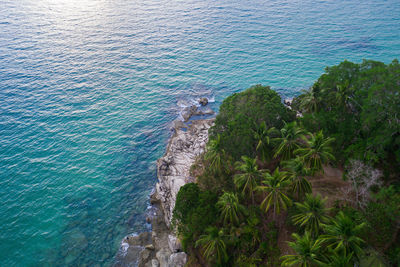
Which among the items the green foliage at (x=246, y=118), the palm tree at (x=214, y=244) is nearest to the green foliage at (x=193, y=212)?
the palm tree at (x=214, y=244)

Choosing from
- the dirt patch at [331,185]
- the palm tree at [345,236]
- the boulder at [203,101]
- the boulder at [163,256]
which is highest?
the palm tree at [345,236]

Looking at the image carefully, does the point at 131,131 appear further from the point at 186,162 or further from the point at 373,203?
the point at 373,203

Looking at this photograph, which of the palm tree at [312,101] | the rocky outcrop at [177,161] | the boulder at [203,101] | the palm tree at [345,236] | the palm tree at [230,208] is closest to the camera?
the palm tree at [345,236]

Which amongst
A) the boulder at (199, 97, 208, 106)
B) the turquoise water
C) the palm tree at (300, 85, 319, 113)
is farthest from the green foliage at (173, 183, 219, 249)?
the boulder at (199, 97, 208, 106)

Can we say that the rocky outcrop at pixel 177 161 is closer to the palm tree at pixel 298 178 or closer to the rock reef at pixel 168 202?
the rock reef at pixel 168 202

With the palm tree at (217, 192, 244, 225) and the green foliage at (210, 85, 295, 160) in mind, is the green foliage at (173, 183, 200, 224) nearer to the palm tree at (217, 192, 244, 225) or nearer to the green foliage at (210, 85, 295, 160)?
the palm tree at (217, 192, 244, 225)

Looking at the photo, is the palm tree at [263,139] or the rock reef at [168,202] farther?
the palm tree at [263,139]

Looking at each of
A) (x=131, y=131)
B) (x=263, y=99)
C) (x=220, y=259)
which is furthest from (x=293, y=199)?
(x=131, y=131)

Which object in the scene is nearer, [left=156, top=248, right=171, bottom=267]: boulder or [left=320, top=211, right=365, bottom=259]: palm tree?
[left=320, top=211, right=365, bottom=259]: palm tree
